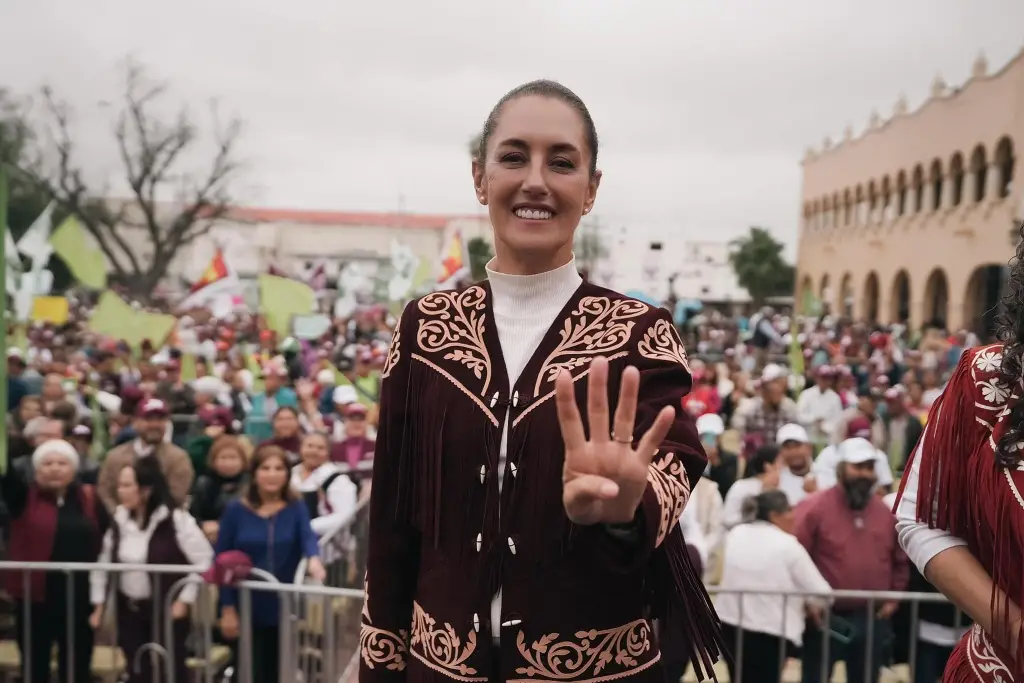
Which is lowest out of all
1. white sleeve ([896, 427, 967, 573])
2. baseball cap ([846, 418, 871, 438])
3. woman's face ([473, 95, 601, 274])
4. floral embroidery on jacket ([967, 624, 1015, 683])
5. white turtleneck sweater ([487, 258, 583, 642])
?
baseball cap ([846, 418, 871, 438])

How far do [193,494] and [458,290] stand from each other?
4.56 m

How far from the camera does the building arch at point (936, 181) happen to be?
31.8m

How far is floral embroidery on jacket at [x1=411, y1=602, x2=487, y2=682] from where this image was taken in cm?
175

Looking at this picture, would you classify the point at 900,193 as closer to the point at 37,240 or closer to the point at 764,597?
the point at 37,240

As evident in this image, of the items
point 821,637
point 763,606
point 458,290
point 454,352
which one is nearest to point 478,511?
point 454,352

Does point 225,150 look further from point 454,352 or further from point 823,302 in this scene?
point 454,352

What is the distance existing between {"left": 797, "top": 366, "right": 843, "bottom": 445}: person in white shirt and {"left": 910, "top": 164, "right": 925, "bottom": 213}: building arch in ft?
86.1

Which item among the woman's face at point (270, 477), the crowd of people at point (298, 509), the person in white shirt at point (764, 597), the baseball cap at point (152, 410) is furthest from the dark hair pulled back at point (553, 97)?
the baseball cap at point (152, 410)

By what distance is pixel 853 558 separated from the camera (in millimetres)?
4797

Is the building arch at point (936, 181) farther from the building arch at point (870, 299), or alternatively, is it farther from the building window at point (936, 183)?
the building arch at point (870, 299)

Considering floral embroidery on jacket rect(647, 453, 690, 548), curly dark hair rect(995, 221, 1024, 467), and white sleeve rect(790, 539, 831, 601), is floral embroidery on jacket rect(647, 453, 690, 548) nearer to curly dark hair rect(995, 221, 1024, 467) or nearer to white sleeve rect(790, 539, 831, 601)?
curly dark hair rect(995, 221, 1024, 467)

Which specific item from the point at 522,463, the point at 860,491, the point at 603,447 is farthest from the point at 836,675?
the point at 603,447

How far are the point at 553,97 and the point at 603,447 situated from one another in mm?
759

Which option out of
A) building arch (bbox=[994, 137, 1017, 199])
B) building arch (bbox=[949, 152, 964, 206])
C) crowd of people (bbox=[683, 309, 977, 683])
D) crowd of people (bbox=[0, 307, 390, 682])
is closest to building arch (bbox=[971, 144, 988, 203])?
building arch (bbox=[949, 152, 964, 206])
